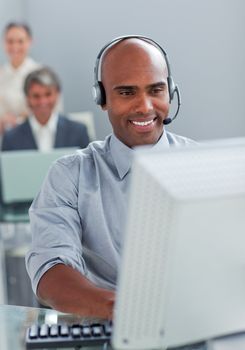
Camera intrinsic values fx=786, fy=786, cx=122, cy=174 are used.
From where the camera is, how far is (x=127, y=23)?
5.43 m

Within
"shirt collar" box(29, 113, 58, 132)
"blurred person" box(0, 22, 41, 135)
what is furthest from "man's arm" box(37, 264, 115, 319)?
"blurred person" box(0, 22, 41, 135)

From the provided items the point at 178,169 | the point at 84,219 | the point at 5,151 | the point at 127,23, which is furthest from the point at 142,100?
the point at 127,23

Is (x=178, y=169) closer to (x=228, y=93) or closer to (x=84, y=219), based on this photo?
(x=84, y=219)

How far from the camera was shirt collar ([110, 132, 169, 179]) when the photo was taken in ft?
5.61

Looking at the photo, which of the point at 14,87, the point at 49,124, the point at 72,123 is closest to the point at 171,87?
the point at 72,123

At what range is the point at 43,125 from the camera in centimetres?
462

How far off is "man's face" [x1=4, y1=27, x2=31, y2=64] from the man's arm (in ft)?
13.9

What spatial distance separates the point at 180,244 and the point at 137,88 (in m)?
0.60

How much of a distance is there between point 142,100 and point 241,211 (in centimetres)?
56

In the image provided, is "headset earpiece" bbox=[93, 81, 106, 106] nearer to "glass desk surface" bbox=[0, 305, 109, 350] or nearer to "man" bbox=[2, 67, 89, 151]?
"glass desk surface" bbox=[0, 305, 109, 350]

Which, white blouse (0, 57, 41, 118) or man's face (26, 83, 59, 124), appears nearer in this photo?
man's face (26, 83, 59, 124)

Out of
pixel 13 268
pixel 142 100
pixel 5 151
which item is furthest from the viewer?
pixel 5 151

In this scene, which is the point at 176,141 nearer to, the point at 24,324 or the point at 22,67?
the point at 24,324

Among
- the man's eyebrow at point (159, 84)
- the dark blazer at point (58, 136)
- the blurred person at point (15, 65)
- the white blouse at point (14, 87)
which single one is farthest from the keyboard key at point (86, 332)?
the blurred person at point (15, 65)
